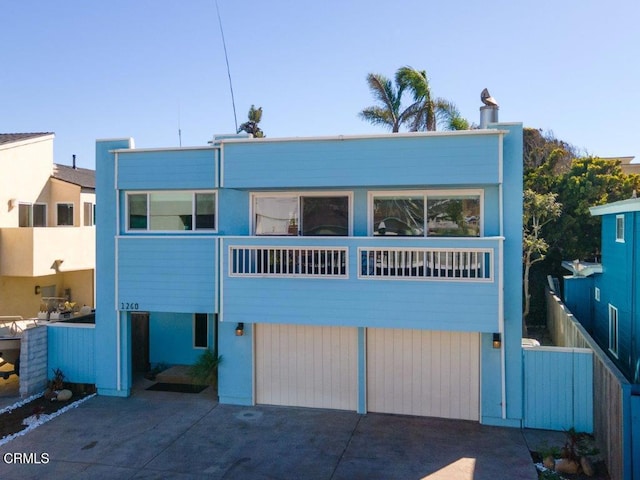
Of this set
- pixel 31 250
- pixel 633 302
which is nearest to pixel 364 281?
pixel 633 302

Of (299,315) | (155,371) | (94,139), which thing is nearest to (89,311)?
(155,371)

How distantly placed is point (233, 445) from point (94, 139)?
769 cm

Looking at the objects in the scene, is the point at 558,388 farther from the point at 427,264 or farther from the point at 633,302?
the point at 427,264

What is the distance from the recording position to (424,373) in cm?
1056

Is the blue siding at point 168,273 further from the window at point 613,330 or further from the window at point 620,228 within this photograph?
the window at point 613,330

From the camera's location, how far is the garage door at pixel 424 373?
10.4 metres

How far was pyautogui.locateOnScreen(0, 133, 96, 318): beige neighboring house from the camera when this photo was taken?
1510 centimetres

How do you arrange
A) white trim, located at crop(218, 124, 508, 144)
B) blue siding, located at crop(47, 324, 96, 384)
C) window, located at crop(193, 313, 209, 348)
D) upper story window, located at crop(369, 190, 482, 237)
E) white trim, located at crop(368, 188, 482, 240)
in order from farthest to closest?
1. window, located at crop(193, 313, 209, 348)
2. blue siding, located at crop(47, 324, 96, 384)
3. upper story window, located at crop(369, 190, 482, 237)
4. white trim, located at crop(368, 188, 482, 240)
5. white trim, located at crop(218, 124, 508, 144)

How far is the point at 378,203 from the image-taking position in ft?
35.1

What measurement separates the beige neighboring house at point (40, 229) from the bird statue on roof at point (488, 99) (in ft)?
42.7

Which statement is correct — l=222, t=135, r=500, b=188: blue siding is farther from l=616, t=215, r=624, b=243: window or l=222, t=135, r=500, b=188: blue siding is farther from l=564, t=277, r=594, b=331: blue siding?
l=564, t=277, r=594, b=331: blue siding

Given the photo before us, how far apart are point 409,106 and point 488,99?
10.4m

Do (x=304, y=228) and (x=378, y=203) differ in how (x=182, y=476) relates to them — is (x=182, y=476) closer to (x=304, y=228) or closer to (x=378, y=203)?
(x=304, y=228)

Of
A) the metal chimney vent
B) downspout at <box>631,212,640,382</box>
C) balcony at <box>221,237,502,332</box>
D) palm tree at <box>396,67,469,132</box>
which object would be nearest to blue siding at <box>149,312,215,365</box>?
balcony at <box>221,237,502,332</box>
